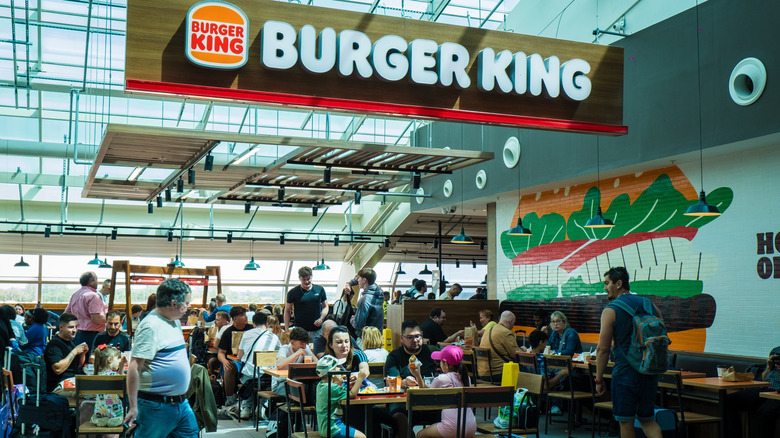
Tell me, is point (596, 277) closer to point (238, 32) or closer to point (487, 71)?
point (487, 71)

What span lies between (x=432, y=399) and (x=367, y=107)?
246cm

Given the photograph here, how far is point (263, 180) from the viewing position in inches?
421

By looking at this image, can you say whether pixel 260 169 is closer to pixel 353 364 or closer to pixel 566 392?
pixel 353 364

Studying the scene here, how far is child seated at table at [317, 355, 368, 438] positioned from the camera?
18.3 ft

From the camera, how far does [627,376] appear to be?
5.38 m

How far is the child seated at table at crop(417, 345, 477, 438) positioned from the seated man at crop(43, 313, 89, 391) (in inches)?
143

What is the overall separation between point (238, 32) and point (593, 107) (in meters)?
3.39

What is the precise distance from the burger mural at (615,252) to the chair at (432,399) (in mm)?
5189

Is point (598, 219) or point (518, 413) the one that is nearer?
point (518, 413)

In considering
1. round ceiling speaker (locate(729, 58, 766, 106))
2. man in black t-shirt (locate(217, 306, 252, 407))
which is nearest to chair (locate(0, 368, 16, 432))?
man in black t-shirt (locate(217, 306, 252, 407))

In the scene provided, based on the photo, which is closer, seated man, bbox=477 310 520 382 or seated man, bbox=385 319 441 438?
seated man, bbox=385 319 441 438

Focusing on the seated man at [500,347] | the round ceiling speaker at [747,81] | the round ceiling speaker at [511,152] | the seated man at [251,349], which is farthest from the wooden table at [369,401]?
the round ceiling speaker at [511,152]

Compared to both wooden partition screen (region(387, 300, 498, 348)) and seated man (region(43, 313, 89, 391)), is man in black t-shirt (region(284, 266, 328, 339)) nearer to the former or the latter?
seated man (region(43, 313, 89, 391))

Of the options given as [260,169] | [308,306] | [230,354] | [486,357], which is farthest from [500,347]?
[260,169]
